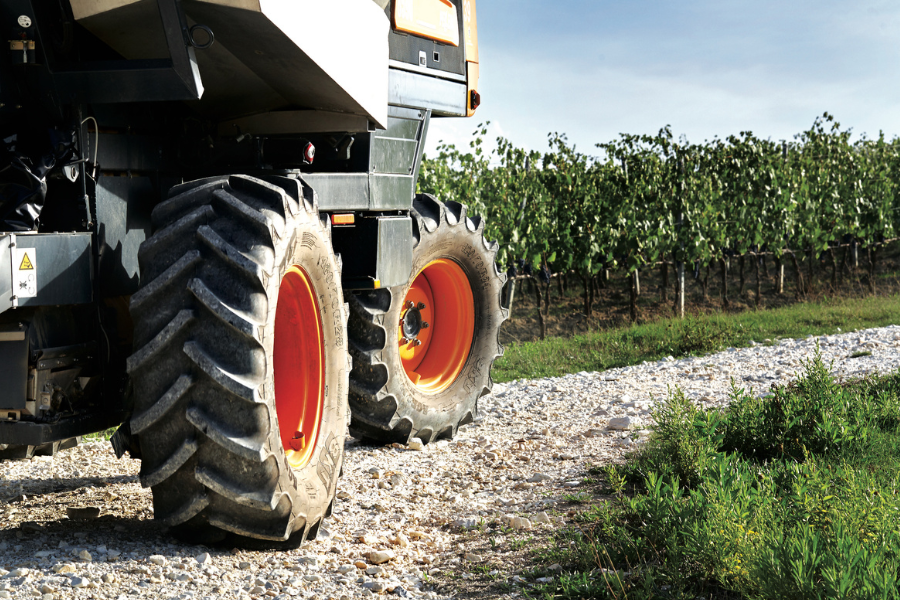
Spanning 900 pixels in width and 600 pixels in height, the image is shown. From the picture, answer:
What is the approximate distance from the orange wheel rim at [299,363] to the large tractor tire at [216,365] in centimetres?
42

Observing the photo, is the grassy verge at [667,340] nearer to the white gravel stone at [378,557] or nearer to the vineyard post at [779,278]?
the vineyard post at [779,278]

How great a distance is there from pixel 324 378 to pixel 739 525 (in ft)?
6.27

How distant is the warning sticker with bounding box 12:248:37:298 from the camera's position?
304 centimetres

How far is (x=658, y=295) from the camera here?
17625 mm

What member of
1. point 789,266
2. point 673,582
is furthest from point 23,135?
point 789,266

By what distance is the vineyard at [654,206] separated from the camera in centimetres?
1420

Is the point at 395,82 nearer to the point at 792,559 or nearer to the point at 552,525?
the point at 552,525

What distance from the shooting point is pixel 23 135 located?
3.47m

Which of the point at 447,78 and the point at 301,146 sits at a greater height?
the point at 447,78

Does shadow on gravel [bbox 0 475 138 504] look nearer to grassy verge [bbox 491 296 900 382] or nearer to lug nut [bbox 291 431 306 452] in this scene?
lug nut [bbox 291 431 306 452]

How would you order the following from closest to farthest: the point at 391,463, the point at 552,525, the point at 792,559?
1. the point at 792,559
2. the point at 552,525
3. the point at 391,463

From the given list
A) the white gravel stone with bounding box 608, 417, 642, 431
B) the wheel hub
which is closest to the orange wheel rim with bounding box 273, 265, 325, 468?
the wheel hub

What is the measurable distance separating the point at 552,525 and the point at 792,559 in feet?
4.50

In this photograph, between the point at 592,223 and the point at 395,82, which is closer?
the point at 395,82
